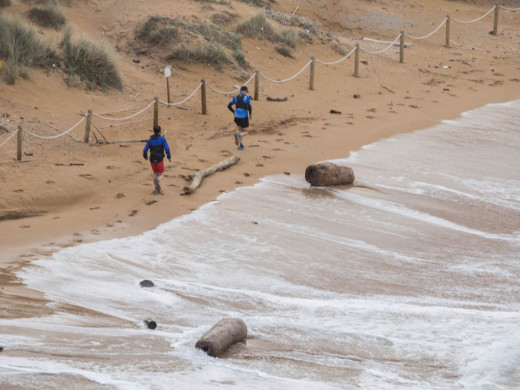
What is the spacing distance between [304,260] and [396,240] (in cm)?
179

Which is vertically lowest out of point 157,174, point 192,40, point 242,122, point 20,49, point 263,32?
point 157,174

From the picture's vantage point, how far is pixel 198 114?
1933 cm

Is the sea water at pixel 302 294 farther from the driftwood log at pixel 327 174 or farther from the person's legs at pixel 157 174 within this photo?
the person's legs at pixel 157 174

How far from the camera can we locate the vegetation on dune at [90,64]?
19.7 meters

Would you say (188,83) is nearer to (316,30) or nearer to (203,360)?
(316,30)

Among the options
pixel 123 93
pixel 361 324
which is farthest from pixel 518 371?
pixel 123 93

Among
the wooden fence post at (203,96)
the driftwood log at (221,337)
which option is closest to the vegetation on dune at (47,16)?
the wooden fence post at (203,96)

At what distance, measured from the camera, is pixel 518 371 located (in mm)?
7613

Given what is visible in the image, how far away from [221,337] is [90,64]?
1374 centimetres

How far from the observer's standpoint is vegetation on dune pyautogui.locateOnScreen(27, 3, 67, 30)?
21.9 metres

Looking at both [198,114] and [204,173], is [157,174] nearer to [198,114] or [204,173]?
[204,173]

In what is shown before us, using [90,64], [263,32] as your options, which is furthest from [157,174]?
[263,32]

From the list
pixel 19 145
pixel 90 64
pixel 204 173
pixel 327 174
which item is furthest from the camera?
pixel 90 64

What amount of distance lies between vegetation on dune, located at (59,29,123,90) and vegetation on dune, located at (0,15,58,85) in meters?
0.45
